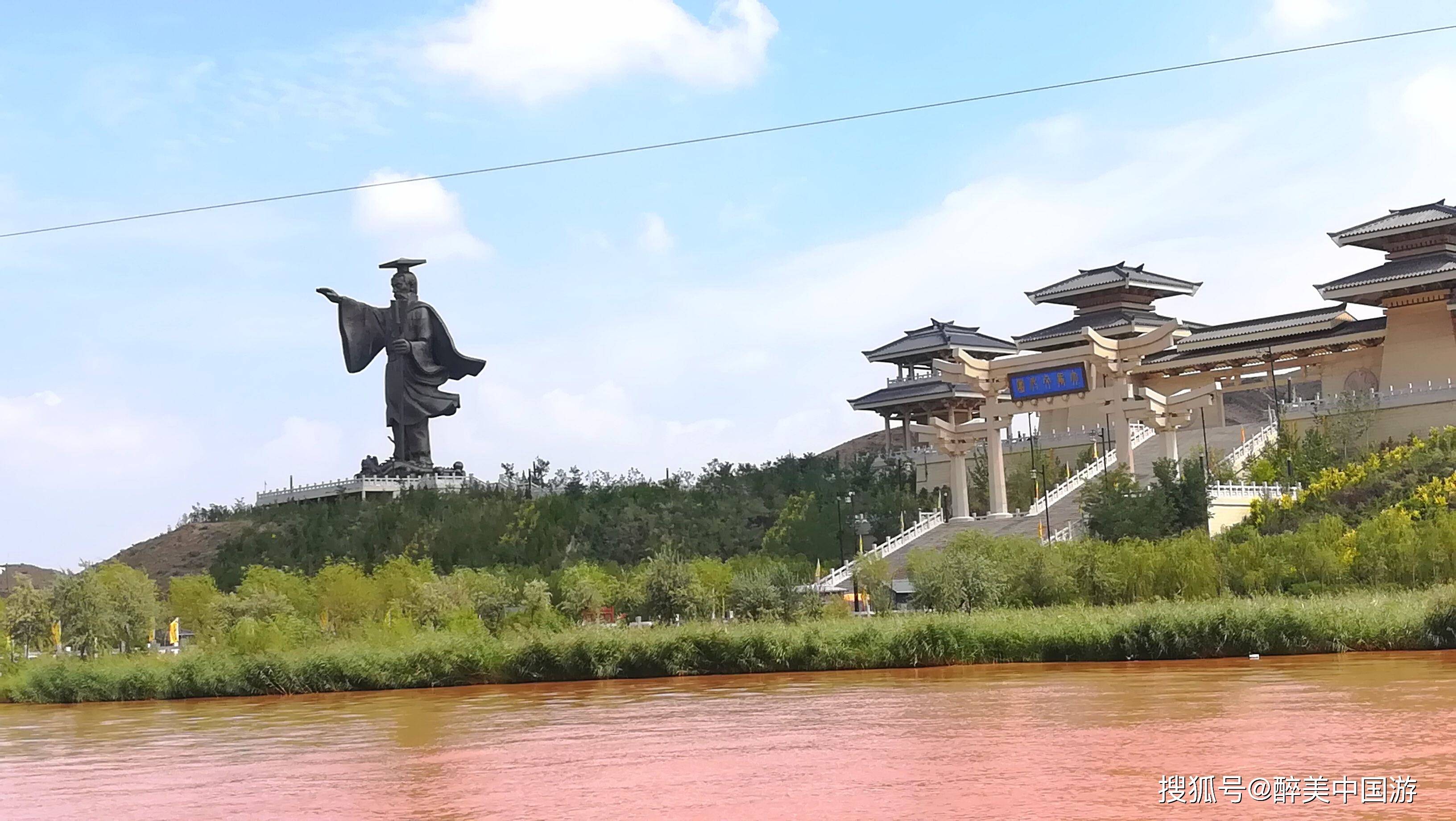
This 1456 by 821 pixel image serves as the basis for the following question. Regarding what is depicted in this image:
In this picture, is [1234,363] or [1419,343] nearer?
[1419,343]

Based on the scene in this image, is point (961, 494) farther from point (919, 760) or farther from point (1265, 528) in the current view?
point (919, 760)

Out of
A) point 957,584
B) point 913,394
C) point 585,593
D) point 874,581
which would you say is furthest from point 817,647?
point 913,394

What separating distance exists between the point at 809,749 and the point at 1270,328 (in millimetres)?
34733

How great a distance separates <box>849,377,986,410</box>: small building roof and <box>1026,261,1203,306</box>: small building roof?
174 inches

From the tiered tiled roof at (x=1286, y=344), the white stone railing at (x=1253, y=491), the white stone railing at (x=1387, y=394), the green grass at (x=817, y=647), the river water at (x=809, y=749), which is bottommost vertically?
the river water at (x=809, y=749)

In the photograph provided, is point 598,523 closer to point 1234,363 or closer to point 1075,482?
point 1075,482

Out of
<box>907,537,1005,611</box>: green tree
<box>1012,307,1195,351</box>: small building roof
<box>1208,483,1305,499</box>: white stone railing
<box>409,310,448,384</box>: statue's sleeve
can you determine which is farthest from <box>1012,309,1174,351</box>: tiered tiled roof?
<box>907,537,1005,611</box>: green tree

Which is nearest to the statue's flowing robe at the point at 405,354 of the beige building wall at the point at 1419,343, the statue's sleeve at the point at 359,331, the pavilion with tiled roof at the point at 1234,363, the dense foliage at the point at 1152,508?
the statue's sleeve at the point at 359,331

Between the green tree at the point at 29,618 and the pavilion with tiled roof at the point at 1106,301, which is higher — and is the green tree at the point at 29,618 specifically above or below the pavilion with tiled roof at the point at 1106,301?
below

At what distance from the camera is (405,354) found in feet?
172

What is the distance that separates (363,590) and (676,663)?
1230 cm

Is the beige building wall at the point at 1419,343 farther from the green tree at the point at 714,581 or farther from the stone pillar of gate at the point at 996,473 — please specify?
the green tree at the point at 714,581

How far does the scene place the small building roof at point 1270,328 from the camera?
144ft

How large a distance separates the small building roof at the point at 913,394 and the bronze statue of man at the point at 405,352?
14.0m
